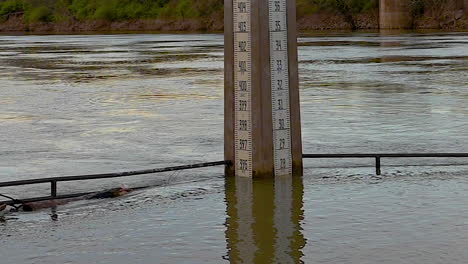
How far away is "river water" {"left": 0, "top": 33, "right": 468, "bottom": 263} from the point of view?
863 centimetres

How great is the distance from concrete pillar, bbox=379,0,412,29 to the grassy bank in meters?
4.03

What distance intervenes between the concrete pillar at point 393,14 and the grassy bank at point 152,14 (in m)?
4.03

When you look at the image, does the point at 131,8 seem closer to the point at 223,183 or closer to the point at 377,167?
the point at 377,167

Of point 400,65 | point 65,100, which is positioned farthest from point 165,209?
point 400,65

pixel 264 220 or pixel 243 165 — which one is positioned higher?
pixel 243 165

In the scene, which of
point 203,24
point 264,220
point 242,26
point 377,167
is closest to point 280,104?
point 242,26

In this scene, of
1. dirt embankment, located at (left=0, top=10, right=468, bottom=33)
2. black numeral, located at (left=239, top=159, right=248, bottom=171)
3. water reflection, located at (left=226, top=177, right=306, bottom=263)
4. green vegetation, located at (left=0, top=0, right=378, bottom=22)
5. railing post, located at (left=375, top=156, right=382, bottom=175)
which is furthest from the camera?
green vegetation, located at (left=0, top=0, right=378, bottom=22)

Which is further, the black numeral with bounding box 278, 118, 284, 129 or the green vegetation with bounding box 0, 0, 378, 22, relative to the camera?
the green vegetation with bounding box 0, 0, 378, 22

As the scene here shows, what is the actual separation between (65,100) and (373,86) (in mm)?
7483

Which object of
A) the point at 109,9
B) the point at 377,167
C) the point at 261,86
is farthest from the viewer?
the point at 109,9

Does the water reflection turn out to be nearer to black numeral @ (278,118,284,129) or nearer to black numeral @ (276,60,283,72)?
black numeral @ (278,118,284,129)

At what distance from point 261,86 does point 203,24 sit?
107503 millimetres

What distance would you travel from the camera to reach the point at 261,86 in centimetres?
1125

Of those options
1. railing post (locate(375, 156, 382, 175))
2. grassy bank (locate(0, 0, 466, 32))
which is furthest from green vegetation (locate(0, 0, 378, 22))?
railing post (locate(375, 156, 382, 175))
